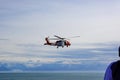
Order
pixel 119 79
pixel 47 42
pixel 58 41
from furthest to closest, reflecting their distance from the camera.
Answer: pixel 47 42 < pixel 58 41 < pixel 119 79

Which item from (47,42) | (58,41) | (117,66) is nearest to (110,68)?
(117,66)

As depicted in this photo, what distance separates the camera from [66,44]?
2356 inches

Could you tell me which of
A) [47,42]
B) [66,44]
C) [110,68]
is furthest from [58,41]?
[110,68]

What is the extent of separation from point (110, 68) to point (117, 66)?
0.10 meters

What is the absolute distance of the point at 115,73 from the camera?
644 cm

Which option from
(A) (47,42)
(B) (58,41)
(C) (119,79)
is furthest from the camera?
(A) (47,42)

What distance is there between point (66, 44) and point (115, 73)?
175 ft

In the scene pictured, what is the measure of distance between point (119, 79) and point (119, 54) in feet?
1.05

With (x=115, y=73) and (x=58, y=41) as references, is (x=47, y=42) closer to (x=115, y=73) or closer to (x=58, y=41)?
(x=58, y=41)

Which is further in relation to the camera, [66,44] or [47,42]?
[47,42]

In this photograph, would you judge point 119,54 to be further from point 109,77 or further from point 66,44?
point 66,44

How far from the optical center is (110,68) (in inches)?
258

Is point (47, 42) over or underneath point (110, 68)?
over

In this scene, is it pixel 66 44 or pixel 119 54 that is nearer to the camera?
pixel 119 54
